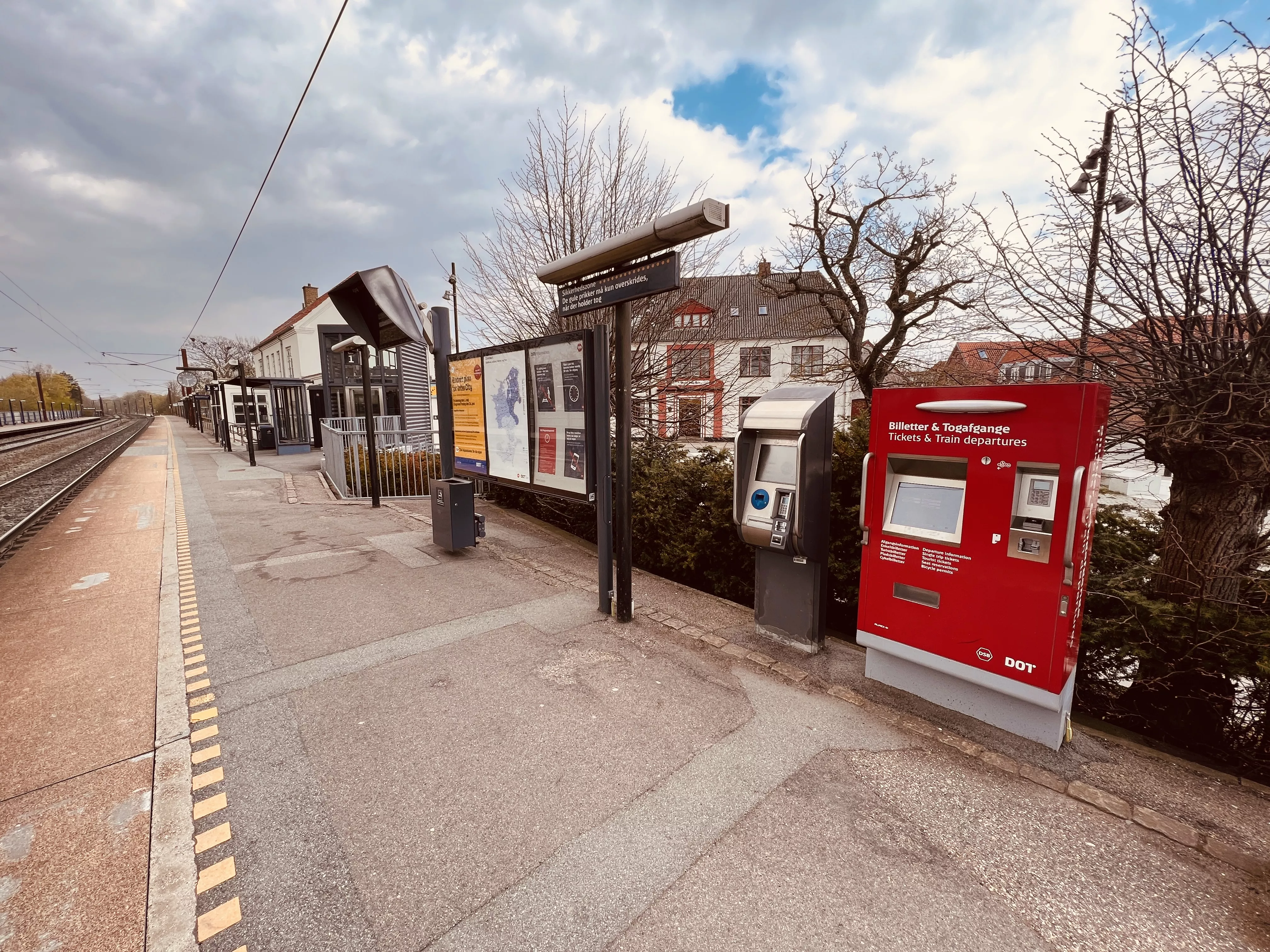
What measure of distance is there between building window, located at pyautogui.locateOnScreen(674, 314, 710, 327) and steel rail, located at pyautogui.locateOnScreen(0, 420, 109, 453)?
2744 centimetres

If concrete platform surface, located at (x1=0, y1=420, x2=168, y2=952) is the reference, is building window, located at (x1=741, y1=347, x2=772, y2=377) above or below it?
above

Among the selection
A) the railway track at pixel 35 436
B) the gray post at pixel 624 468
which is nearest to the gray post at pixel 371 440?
the gray post at pixel 624 468

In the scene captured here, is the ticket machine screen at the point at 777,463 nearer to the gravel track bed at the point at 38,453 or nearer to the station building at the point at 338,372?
the station building at the point at 338,372

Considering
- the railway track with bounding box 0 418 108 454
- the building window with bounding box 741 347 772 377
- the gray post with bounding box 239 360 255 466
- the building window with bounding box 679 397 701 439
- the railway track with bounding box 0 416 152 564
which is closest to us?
the railway track with bounding box 0 416 152 564

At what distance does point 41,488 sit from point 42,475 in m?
3.21

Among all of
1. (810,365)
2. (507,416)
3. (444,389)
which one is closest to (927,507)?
(507,416)

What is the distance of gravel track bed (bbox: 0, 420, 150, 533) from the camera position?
966cm

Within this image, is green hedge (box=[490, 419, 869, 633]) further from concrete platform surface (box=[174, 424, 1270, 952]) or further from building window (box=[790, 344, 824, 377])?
building window (box=[790, 344, 824, 377])

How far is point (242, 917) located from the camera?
196 centimetres

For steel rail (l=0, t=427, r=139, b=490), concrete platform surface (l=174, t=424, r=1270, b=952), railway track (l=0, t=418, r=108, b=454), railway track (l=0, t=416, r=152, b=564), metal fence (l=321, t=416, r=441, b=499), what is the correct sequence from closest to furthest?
concrete platform surface (l=174, t=424, r=1270, b=952)
railway track (l=0, t=416, r=152, b=564)
metal fence (l=321, t=416, r=441, b=499)
steel rail (l=0, t=427, r=139, b=490)
railway track (l=0, t=418, r=108, b=454)

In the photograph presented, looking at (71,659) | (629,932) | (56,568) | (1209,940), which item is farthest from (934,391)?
(56,568)

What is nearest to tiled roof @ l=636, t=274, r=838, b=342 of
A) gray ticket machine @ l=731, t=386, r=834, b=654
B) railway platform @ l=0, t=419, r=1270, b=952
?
gray ticket machine @ l=731, t=386, r=834, b=654

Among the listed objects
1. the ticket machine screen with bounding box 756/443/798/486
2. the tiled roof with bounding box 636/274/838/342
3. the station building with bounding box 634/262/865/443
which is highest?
the tiled roof with bounding box 636/274/838/342

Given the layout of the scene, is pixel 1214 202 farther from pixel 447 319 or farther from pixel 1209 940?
pixel 447 319
